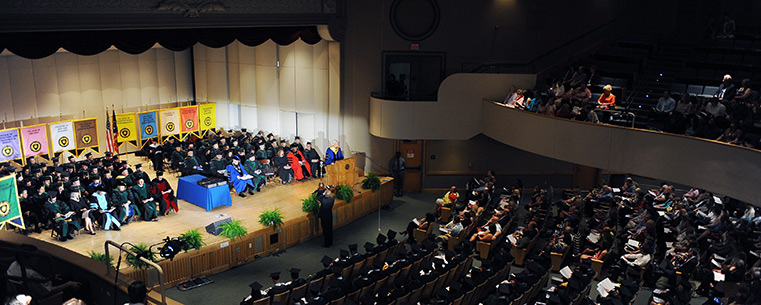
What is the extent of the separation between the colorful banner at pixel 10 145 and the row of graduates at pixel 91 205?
2864 mm

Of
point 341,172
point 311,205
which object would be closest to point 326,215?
point 311,205

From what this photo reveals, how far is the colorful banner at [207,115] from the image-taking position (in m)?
22.8

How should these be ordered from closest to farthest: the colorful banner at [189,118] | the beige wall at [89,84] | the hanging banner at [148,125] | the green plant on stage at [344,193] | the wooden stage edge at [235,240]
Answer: the wooden stage edge at [235,240] → the green plant on stage at [344,193] → the beige wall at [89,84] → the hanging banner at [148,125] → the colorful banner at [189,118]

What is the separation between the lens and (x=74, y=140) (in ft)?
64.4

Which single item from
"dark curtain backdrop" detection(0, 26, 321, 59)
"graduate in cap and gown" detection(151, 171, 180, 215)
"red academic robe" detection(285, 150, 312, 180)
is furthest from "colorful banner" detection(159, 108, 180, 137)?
"graduate in cap and gown" detection(151, 171, 180, 215)

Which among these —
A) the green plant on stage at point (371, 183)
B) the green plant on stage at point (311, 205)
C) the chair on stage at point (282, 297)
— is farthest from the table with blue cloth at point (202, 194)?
the chair on stage at point (282, 297)

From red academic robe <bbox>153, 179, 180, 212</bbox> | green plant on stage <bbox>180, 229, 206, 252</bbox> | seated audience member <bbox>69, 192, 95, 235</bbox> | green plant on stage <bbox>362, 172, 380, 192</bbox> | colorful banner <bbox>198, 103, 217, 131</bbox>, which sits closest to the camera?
green plant on stage <bbox>180, 229, 206, 252</bbox>

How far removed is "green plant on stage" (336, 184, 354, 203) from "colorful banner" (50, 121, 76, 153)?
8518 mm

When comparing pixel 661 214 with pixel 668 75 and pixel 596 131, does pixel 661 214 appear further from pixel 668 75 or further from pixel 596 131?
pixel 668 75

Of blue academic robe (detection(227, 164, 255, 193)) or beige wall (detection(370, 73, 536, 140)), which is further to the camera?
beige wall (detection(370, 73, 536, 140))

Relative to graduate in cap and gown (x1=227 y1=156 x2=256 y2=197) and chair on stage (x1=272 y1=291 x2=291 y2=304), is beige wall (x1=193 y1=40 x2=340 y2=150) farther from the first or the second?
chair on stage (x1=272 y1=291 x2=291 y2=304)

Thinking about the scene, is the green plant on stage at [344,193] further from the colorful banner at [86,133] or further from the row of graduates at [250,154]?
the colorful banner at [86,133]

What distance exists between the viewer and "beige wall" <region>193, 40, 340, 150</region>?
20859mm

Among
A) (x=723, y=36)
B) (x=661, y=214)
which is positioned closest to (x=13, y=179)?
(x=661, y=214)
